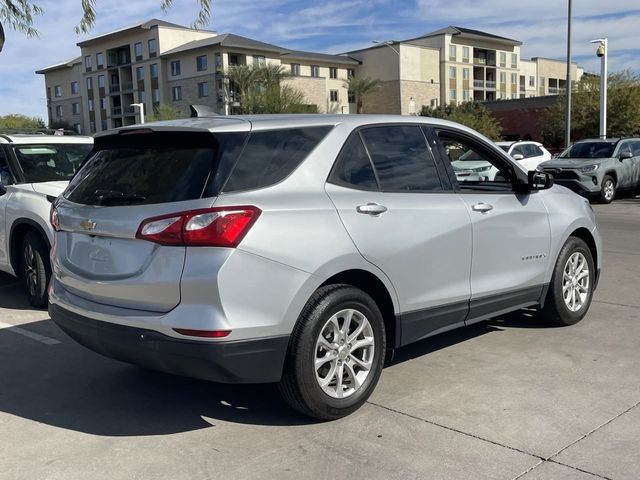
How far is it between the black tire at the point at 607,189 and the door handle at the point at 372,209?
14.7 meters

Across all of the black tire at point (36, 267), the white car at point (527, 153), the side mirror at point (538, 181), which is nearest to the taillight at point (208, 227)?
the side mirror at point (538, 181)

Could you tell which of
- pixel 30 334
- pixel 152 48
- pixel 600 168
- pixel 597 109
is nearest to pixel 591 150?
pixel 600 168

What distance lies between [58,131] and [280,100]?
2242 inches

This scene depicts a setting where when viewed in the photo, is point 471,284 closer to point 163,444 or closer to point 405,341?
point 405,341

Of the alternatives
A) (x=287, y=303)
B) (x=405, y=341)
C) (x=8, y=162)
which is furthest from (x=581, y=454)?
(x=8, y=162)

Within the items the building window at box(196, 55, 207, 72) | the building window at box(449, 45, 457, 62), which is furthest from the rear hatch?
the building window at box(449, 45, 457, 62)

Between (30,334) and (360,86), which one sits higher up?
(360,86)

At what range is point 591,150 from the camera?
18.3 meters

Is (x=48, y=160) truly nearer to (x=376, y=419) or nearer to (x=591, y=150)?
(x=376, y=419)

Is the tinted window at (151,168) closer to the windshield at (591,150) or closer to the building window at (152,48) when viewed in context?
the windshield at (591,150)

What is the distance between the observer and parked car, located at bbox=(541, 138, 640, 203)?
55.6 ft

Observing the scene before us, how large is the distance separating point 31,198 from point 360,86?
3044 inches

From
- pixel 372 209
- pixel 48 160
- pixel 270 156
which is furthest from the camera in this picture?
pixel 48 160

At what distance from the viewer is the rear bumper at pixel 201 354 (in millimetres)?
3424
